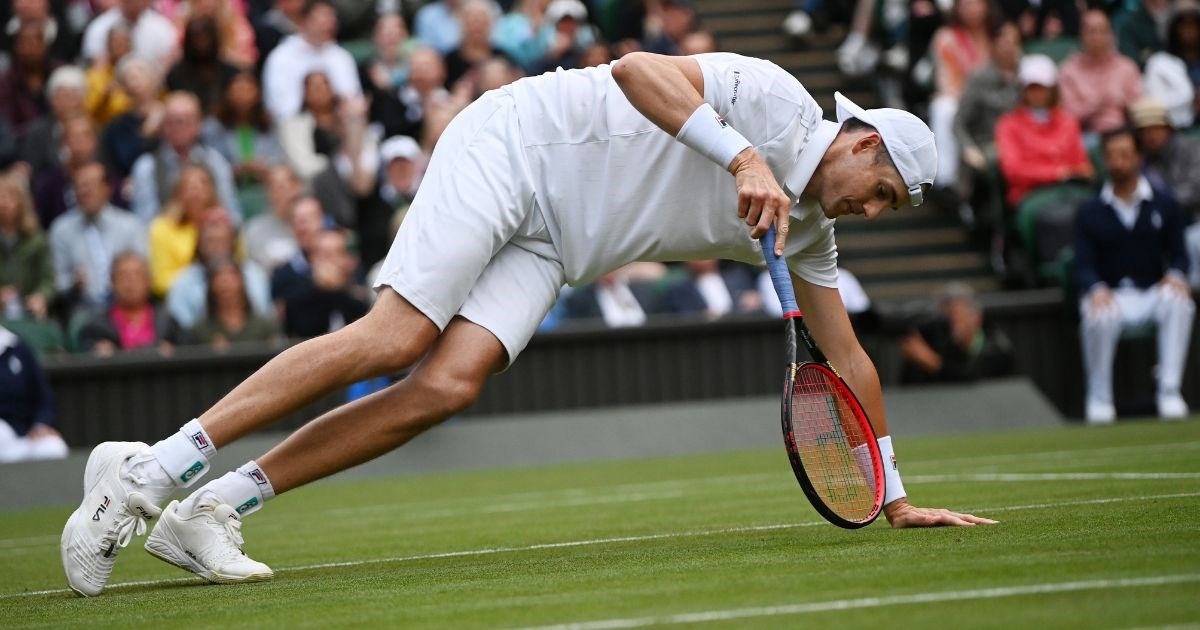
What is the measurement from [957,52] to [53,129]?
8.39m

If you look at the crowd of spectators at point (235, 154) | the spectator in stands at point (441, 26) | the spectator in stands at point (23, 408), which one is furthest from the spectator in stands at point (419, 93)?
the spectator in stands at point (23, 408)

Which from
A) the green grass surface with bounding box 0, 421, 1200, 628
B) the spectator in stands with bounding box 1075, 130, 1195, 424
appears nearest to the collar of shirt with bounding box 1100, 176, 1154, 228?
the spectator in stands with bounding box 1075, 130, 1195, 424

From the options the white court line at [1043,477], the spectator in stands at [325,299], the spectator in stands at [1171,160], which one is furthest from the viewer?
the spectator in stands at [1171,160]

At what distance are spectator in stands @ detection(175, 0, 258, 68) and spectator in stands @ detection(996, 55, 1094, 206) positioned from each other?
6.85m

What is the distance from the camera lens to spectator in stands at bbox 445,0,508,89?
16.2m

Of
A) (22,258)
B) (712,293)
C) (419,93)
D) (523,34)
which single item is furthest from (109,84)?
(712,293)

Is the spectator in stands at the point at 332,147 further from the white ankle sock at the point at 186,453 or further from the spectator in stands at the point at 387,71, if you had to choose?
the white ankle sock at the point at 186,453

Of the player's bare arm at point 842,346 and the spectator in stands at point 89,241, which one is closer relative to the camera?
the player's bare arm at point 842,346

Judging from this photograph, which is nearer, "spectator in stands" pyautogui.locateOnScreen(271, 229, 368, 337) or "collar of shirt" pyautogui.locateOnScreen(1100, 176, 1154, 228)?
"spectator in stands" pyautogui.locateOnScreen(271, 229, 368, 337)

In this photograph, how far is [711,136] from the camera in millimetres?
5496

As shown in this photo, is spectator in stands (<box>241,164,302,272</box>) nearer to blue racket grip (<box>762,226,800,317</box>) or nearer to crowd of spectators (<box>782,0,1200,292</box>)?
crowd of spectators (<box>782,0,1200,292</box>)

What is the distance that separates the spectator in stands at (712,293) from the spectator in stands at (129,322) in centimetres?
399

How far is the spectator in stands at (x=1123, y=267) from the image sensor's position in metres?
14.1

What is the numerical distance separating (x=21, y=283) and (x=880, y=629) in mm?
10784
